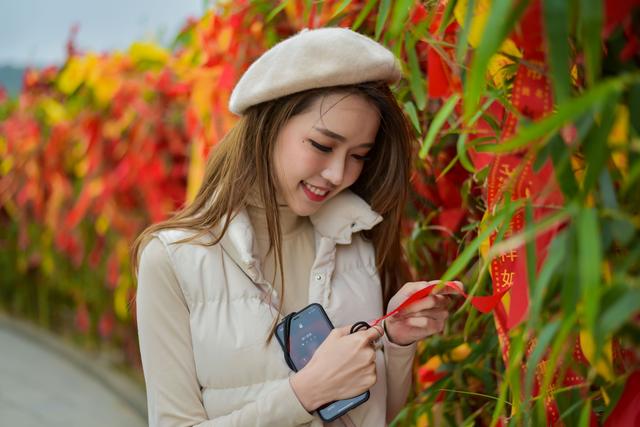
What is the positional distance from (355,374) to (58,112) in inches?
132

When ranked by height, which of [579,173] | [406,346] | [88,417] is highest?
[579,173]

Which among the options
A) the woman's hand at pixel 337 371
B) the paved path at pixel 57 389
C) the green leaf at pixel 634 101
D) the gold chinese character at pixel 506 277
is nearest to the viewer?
the green leaf at pixel 634 101

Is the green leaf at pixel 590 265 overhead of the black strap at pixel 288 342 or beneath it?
overhead

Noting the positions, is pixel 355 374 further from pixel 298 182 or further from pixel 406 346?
pixel 298 182

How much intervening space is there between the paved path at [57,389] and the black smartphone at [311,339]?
2677 mm

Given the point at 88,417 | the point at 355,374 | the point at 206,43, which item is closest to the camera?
the point at 355,374

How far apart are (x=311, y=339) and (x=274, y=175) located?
10.8 inches

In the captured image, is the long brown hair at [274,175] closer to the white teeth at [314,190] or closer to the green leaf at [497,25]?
the white teeth at [314,190]

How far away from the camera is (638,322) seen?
0.80m

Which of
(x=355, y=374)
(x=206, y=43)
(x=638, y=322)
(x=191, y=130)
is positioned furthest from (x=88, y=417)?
(x=638, y=322)

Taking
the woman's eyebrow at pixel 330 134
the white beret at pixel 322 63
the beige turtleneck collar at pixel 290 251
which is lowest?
the beige turtleneck collar at pixel 290 251

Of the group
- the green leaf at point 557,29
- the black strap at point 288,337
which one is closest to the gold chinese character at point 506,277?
the black strap at point 288,337

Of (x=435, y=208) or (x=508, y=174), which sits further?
(x=435, y=208)

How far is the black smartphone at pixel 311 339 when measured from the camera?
1269 mm
